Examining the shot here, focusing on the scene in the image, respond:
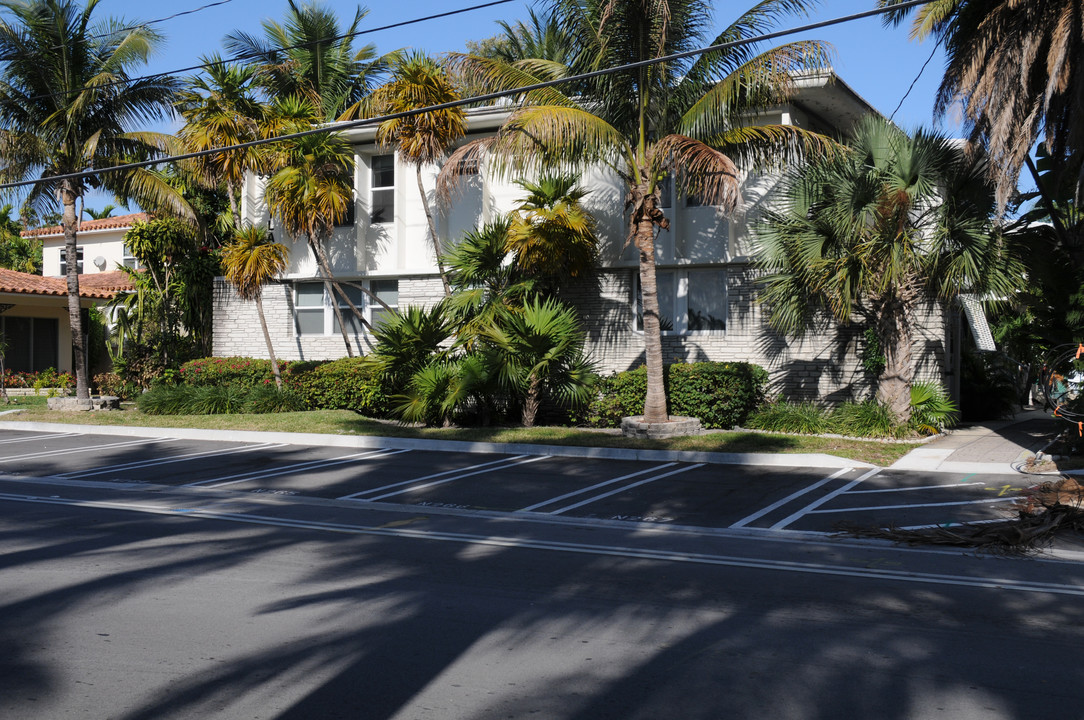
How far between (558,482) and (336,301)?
12.2 metres

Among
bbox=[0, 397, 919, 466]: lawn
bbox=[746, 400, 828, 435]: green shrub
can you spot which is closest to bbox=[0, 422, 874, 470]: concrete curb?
bbox=[0, 397, 919, 466]: lawn

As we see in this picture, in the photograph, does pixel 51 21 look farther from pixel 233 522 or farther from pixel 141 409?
pixel 233 522

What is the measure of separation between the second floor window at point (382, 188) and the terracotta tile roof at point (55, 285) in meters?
10.7

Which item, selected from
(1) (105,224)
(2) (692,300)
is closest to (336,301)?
(2) (692,300)

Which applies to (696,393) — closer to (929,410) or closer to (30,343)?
(929,410)

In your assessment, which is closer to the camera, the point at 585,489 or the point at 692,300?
the point at 585,489

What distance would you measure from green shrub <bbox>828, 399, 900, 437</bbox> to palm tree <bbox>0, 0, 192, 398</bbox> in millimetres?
16428

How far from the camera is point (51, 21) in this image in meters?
19.7

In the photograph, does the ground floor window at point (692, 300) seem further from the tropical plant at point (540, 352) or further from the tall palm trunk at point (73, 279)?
the tall palm trunk at point (73, 279)

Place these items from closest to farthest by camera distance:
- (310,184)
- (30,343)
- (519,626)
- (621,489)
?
(519,626), (621,489), (310,184), (30,343)

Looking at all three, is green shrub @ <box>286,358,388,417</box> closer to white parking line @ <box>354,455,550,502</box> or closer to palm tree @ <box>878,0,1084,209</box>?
white parking line @ <box>354,455,550,502</box>

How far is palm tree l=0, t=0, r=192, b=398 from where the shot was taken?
19766mm

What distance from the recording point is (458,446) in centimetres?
1611

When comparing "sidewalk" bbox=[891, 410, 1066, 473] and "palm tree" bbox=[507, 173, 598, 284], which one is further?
A: "palm tree" bbox=[507, 173, 598, 284]
